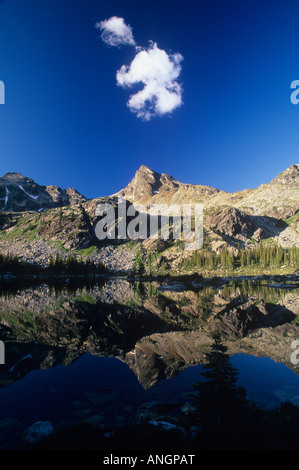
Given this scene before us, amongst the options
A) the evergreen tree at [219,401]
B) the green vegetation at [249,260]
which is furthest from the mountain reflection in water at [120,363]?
the green vegetation at [249,260]

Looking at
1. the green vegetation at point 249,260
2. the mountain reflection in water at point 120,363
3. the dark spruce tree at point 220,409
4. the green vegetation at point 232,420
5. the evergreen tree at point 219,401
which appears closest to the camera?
the green vegetation at point 232,420

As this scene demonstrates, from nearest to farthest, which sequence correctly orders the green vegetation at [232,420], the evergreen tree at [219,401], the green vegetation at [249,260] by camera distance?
the green vegetation at [232,420] → the evergreen tree at [219,401] → the green vegetation at [249,260]

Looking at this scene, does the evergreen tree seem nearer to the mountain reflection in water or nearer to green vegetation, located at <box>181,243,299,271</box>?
the mountain reflection in water

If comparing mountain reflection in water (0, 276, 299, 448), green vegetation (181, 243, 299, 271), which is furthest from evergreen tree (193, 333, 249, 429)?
green vegetation (181, 243, 299, 271)

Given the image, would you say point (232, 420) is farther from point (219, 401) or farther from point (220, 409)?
point (219, 401)

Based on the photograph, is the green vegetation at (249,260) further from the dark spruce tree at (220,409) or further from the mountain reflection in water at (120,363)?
the dark spruce tree at (220,409)

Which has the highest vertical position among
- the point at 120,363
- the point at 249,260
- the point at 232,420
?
the point at 249,260

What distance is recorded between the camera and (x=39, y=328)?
26.6 m

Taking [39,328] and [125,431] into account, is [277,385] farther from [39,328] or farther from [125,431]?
[39,328]

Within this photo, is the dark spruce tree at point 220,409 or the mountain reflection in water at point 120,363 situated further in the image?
the mountain reflection in water at point 120,363

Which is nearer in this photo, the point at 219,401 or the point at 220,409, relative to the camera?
the point at 220,409

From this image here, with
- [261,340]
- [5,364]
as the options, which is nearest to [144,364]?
[5,364]

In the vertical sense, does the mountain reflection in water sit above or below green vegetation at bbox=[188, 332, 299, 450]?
below

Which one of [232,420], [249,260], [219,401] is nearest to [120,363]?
[219,401]
